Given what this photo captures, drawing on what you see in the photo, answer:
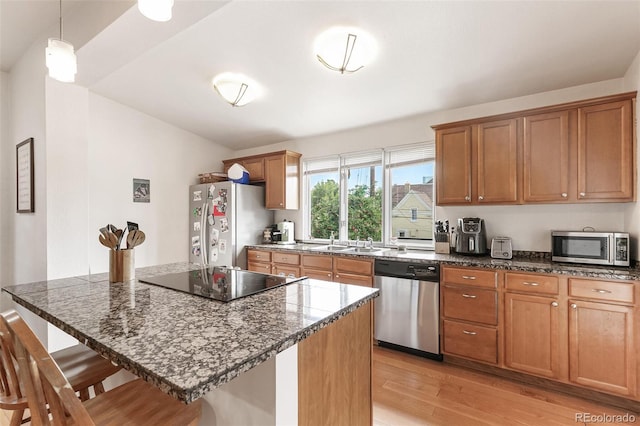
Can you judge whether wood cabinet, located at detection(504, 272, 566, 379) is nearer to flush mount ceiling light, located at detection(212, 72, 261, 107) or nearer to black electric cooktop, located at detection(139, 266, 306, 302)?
black electric cooktop, located at detection(139, 266, 306, 302)

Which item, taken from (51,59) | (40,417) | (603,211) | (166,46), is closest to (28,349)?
(40,417)

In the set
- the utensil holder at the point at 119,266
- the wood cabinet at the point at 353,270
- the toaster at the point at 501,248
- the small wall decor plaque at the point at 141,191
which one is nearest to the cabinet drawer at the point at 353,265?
the wood cabinet at the point at 353,270

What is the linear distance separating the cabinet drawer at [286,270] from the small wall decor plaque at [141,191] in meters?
1.95

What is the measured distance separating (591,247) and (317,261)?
95.2 inches

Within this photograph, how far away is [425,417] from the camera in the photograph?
1.95 metres

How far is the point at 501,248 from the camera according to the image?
268 cm

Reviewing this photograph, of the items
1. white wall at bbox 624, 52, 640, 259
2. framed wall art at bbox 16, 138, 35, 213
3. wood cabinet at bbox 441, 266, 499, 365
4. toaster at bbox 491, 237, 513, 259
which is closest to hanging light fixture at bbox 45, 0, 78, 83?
framed wall art at bbox 16, 138, 35, 213

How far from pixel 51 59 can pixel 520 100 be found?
11.5 feet

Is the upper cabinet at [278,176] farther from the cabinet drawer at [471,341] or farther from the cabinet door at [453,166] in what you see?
the cabinet drawer at [471,341]

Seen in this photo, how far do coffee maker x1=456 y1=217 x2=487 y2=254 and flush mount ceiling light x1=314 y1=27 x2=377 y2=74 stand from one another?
5.66 ft

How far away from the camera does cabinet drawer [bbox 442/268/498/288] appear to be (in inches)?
95.4

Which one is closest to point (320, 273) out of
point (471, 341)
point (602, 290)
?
point (471, 341)

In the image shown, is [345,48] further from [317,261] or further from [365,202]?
[317,261]

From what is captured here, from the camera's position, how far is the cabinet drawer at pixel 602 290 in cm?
196
